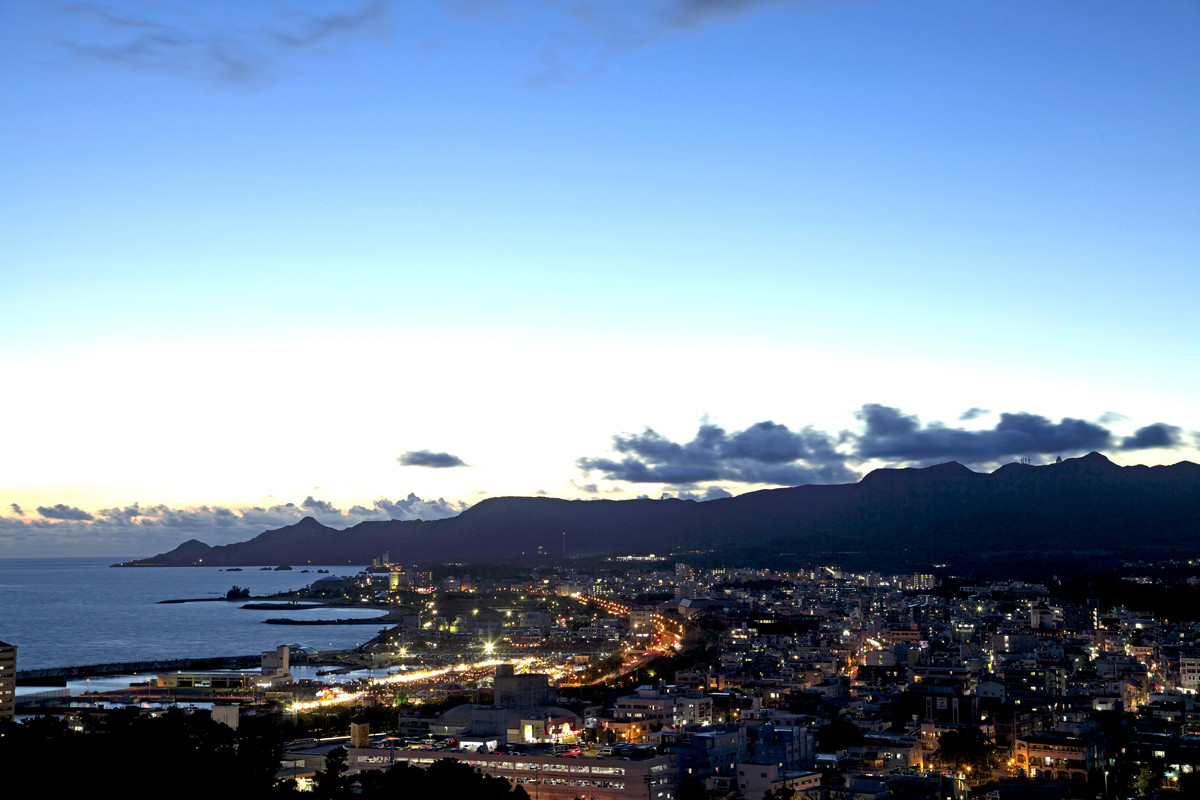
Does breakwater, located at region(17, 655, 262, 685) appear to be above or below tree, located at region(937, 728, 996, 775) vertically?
below

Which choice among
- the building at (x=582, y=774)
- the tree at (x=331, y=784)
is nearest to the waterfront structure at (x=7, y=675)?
the building at (x=582, y=774)

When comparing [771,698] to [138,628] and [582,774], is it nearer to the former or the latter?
[582,774]

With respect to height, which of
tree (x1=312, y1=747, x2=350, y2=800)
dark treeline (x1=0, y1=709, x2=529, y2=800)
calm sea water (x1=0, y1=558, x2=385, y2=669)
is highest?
dark treeline (x1=0, y1=709, x2=529, y2=800)

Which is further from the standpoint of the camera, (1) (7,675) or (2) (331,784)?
(1) (7,675)

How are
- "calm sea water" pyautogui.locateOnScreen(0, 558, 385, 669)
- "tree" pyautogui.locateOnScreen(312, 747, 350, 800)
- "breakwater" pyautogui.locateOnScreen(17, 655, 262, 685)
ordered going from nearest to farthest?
"tree" pyautogui.locateOnScreen(312, 747, 350, 800) → "breakwater" pyautogui.locateOnScreen(17, 655, 262, 685) → "calm sea water" pyautogui.locateOnScreen(0, 558, 385, 669)

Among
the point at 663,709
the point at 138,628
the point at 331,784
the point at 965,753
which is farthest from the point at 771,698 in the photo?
the point at 138,628

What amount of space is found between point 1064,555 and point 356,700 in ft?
280

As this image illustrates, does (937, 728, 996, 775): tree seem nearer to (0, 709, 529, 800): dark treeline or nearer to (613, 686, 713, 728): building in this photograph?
(613, 686, 713, 728): building

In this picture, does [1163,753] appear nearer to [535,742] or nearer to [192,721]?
[535,742]

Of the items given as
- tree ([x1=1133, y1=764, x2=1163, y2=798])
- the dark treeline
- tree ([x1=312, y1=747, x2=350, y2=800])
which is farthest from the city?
the dark treeline

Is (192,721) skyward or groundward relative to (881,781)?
skyward

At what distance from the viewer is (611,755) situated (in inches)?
902

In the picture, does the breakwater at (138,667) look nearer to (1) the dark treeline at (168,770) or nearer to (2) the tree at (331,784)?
(1) the dark treeline at (168,770)

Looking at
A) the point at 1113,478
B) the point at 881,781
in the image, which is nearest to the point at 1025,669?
the point at 881,781
